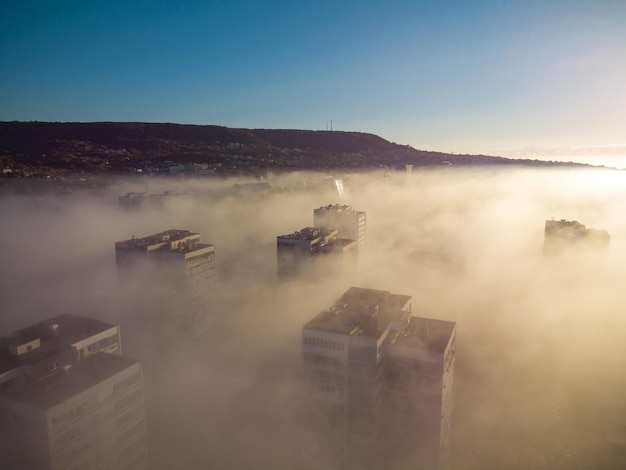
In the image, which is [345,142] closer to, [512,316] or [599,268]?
[512,316]

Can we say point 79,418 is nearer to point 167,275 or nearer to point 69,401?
point 69,401

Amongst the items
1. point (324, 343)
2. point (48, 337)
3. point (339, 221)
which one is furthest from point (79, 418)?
point (339, 221)

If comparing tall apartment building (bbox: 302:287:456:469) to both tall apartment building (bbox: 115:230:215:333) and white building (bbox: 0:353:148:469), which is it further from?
tall apartment building (bbox: 115:230:215:333)

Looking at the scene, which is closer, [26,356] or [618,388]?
[26,356]

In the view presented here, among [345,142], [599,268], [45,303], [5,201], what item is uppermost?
[345,142]

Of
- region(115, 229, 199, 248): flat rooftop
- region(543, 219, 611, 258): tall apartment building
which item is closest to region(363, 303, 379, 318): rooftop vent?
region(115, 229, 199, 248): flat rooftop

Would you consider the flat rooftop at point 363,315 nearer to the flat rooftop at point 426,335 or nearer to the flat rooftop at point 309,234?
the flat rooftop at point 426,335

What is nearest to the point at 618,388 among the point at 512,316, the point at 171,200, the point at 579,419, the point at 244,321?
the point at 579,419
